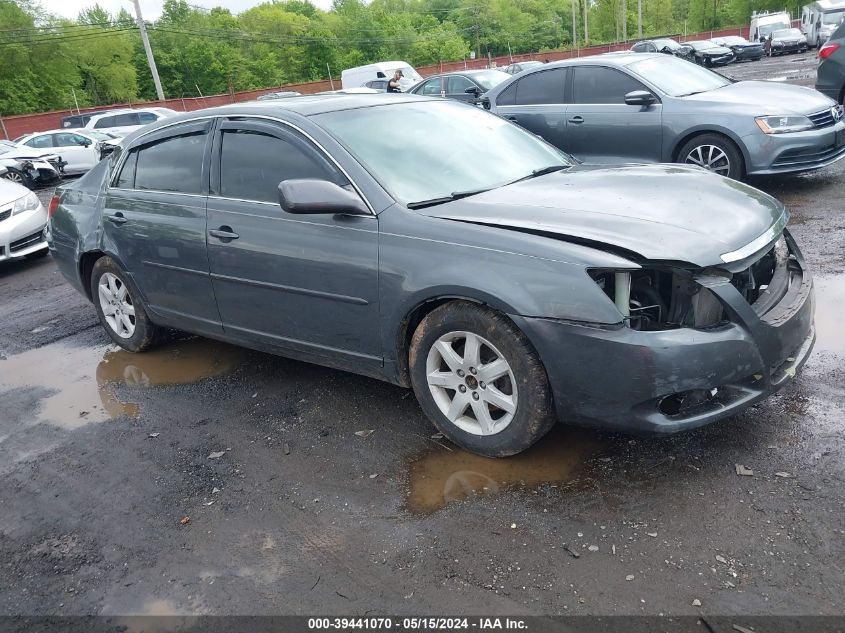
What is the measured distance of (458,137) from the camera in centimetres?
423

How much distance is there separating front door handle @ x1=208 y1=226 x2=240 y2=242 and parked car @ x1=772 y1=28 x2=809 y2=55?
43.6m

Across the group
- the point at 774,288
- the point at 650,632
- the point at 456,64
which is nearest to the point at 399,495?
the point at 650,632

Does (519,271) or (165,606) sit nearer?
(165,606)

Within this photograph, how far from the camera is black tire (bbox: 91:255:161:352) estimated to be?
5078mm

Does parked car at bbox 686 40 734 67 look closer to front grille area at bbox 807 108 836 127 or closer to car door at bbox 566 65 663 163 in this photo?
car door at bbox 566 65 663 163

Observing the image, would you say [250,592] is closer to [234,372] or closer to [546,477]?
[546,477]

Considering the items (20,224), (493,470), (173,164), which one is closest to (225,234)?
(173,164)

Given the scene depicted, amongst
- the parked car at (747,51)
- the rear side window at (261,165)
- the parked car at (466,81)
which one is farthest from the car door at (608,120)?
the parked car at (747,51)

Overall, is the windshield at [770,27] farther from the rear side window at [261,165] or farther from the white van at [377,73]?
the rear side window at [261,165]

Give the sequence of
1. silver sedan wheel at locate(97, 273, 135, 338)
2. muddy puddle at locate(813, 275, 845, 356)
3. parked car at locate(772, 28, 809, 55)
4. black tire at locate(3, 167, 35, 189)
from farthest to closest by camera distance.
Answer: parked car at locate(772, 28, 809, 55)
black tire at locate(3, 167, 35, 189)
silver sedan wheel at locate(97, 273, 135, 338)
muddy puddle at locate(813, 275, 845, 356)

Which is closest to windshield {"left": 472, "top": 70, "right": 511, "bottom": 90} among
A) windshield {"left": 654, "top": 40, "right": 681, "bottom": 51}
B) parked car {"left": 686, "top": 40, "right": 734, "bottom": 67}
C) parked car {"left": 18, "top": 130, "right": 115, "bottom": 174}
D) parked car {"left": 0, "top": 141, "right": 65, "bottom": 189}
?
parked car {"left": 0, "top": 141, "right": 65, "bottom": 189}

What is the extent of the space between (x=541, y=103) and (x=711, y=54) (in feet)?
109

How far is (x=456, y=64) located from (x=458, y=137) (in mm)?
57504

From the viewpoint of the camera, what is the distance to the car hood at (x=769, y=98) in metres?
7.36
